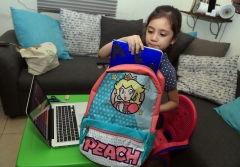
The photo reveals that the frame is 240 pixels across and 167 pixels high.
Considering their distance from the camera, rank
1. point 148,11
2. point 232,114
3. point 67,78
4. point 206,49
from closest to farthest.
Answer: point 232,114 → point 67,78 → point 206,49 → point 148,11

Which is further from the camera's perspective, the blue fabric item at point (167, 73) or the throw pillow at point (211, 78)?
the throw pillow at point (211, 78)

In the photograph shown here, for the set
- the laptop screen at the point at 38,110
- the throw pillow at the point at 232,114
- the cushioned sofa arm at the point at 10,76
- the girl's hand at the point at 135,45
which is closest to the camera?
the girl's hand at the point at 135,45

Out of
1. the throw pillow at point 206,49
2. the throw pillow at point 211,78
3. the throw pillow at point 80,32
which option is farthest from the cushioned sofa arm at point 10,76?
the throw pillow at point 206,49

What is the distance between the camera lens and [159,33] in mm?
802

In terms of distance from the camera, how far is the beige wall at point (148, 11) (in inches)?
80.0

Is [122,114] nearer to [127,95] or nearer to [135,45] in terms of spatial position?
[127,95]

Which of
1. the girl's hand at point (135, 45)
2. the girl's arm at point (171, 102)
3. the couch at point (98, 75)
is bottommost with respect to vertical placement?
the couch at point (98, 75)

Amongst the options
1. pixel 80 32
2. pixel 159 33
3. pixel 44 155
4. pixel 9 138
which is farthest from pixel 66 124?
pixel 80 32

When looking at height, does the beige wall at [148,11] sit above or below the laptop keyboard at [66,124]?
above

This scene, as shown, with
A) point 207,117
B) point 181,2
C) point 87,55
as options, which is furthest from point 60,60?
point 181,2

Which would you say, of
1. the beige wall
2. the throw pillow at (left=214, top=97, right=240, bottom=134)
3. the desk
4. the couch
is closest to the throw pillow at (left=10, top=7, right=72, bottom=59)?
the couch

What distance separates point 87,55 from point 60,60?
0.34 m

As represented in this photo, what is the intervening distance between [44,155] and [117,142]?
1.12ft

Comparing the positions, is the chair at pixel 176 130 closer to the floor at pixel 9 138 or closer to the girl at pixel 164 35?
the girl at pixel 164 35
